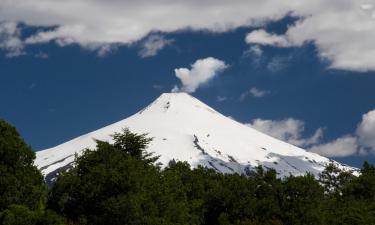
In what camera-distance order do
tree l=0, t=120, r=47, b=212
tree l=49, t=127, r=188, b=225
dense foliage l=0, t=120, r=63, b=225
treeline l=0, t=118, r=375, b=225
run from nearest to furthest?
dense foliage l=0, t=120, r=63, b=225 → tree l=0, t=120, r=47, b=212 → treeline l=0, t=118, r=375, b=225 → tree l=49, t=127, r=188, b=225

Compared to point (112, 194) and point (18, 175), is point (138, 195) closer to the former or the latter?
point (112, 194)

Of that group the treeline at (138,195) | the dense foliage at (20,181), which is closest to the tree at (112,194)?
the treeline at (138,195)

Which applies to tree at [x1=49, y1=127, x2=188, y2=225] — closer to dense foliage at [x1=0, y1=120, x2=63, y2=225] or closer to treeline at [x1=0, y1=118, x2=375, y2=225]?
treeline at [x1=0, y1=118, x2=375, y2=225]

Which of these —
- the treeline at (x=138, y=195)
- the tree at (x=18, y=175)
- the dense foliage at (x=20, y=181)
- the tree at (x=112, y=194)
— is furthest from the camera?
the tree at (x=112, y=194)

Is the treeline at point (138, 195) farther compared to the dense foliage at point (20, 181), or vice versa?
the treeline at point (138, 195)

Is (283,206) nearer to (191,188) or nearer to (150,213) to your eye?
(191,188)

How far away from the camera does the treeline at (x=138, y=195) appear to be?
40969mm

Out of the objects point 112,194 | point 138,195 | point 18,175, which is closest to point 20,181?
point 18,175

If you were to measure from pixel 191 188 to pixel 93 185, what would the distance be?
18.7 metres

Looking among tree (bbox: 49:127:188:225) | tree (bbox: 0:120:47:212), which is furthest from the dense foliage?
tree (bbox: 49:127:188:225)

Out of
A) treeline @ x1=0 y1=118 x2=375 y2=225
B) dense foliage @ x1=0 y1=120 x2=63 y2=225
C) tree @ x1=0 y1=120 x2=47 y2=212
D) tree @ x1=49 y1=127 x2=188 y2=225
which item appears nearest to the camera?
dense foliage @ x1=0 y1=120 x2=63 y2=225

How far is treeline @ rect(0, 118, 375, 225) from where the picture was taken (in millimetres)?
40969

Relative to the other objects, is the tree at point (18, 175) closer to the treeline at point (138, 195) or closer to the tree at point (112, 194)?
the treeline at point (138, 195)

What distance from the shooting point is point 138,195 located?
43.6m
